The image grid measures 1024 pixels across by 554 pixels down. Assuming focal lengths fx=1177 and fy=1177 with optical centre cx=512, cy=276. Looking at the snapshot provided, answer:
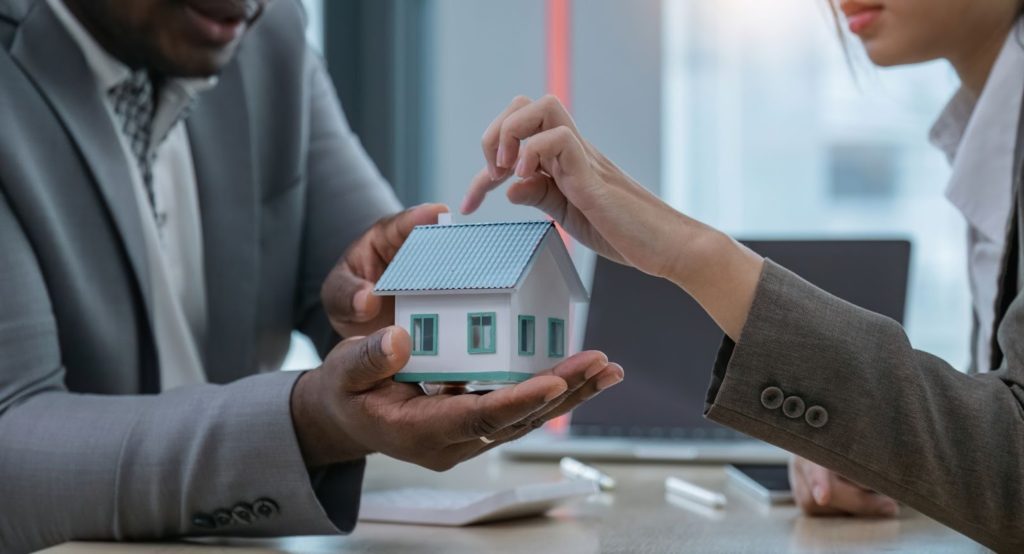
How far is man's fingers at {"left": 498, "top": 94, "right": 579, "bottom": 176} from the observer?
39.7 inches

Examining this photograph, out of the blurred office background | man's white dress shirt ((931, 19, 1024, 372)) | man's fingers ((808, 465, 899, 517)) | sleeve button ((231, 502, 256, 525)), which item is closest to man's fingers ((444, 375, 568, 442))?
sleeve button ((231, 502, 256, 525))

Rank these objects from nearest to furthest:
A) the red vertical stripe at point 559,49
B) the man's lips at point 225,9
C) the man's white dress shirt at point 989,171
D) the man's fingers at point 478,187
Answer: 1. the man's fingers at point 478,187
2. the man's white dress shirt at point 989,171
3. the man's lips at point 225,9
4. the red vertical stripe at point 559,49

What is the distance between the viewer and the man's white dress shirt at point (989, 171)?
1211 mm

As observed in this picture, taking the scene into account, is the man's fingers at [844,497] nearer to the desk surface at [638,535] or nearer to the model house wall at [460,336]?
the desk surface at [638,535]

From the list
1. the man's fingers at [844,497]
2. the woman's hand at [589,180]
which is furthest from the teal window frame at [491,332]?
the man's fingers at [844,497]

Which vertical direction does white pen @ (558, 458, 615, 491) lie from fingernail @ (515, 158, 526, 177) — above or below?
below

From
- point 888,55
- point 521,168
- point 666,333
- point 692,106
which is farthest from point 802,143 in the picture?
point 521,168

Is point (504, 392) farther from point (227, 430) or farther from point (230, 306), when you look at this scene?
point (230, 306)

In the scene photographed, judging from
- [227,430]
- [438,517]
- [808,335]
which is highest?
[808,335]

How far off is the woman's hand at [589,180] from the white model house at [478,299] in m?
0.06

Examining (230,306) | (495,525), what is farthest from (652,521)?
(230,306)

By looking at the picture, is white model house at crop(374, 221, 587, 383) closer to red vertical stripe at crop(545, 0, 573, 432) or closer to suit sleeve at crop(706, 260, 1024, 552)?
suit sleeve at crop(706, 260, 1024, 552)

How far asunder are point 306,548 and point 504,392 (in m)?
0.27

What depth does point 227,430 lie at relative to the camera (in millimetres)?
1060
